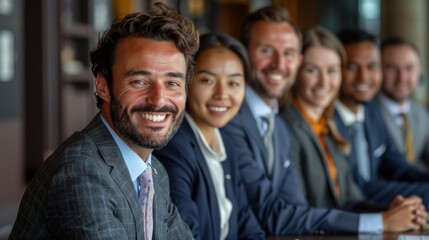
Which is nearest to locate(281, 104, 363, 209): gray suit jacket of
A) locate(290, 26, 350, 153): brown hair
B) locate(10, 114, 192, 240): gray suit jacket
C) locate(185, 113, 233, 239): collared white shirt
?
locate(290, 26, 350, 153): brown hair

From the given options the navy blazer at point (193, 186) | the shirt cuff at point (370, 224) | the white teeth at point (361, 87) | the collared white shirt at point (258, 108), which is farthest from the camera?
the white teeth at point (361, 87)

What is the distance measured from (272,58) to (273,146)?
1.31ft

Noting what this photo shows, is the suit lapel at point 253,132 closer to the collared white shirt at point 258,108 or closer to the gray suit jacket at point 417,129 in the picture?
the collared white shirt at point 258,108

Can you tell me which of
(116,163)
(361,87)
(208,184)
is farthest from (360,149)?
(116,163)

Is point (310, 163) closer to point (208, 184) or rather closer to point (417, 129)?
point (208, 184)

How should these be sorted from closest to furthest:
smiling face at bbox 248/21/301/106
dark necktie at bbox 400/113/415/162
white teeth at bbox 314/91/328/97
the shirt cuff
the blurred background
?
the shirt cuff, smiling face at bbox 248/21/301/106, white teeth at bbox 314/91/328/97, dark necktie at bbox 400/113/415/162, the blurred background

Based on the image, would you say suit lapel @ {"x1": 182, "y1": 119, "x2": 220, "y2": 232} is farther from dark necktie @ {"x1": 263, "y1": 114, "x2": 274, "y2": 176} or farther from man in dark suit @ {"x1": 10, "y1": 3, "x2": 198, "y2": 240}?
dark necktie @ {"x1": 263, "y1": 114, "x2": 274, "y2": 176}

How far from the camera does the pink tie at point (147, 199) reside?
1620 mm

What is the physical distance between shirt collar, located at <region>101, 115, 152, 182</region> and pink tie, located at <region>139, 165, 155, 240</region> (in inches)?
1.1

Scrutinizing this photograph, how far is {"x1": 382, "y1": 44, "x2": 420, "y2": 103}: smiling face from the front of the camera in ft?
14.8

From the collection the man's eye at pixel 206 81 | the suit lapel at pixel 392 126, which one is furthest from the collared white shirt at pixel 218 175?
the suit lapel at pixel 392 126

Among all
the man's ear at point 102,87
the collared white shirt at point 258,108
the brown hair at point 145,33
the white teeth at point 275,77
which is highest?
the brown hair at point 145,33

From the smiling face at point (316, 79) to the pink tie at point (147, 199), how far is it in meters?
1.53

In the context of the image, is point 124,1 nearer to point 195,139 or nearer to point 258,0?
point 195,139
